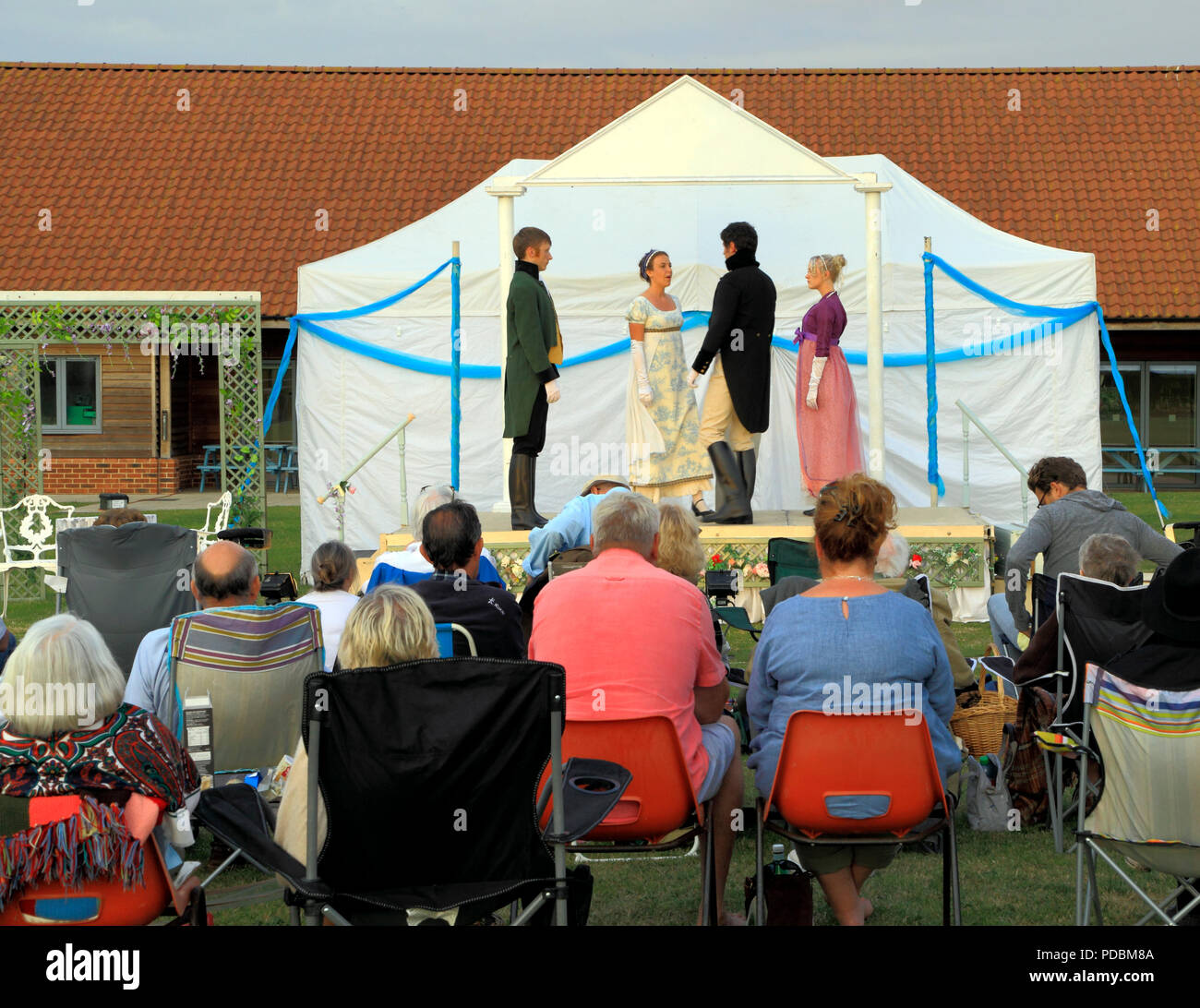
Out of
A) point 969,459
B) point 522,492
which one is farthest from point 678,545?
point 969,459

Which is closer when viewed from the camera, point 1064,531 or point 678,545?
point 678,545

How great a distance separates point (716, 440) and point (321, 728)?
6.44 meters

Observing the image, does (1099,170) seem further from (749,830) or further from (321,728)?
(321,728)

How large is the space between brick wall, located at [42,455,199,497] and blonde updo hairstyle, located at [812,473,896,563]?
680 inches

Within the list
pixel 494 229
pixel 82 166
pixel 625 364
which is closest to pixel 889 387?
pixel 625 364

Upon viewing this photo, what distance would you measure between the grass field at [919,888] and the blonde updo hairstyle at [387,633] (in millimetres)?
807

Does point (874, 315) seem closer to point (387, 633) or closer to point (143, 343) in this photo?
point (143, 343)

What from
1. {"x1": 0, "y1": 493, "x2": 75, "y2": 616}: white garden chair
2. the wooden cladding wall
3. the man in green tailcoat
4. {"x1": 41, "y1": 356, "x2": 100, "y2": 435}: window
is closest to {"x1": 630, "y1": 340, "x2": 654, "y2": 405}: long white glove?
the man in green tailcoat

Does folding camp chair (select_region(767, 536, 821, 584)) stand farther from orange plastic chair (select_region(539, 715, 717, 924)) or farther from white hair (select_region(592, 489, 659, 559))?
orange plastic chair (select_region(539, 715, 717, 924))

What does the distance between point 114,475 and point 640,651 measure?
1765 cm

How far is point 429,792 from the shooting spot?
3182 mm

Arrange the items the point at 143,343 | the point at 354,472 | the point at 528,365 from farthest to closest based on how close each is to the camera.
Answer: the point at 143,343 → the point at 354,472 → the point at 528,365

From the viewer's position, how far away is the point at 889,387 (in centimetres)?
1260

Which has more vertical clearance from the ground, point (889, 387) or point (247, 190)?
point (247, 190)
